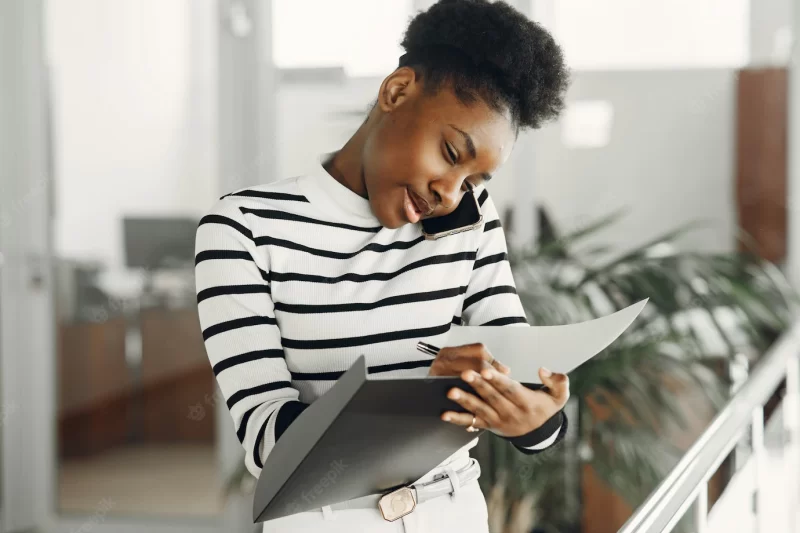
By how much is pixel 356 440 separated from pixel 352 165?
0.35m

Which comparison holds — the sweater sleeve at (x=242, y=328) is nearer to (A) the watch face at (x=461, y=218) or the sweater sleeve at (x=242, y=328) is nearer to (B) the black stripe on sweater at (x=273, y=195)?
(B) the black stripe on sweater at (x=273, y=195)

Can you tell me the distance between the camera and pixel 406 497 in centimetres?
83

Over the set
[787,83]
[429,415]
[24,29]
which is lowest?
[429,415]

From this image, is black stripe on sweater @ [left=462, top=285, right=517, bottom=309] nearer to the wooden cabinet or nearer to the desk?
the desk

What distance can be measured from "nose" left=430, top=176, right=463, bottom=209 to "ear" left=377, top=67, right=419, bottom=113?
9cm

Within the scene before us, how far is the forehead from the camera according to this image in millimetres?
771

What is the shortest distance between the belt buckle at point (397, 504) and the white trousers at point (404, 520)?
0.01 m

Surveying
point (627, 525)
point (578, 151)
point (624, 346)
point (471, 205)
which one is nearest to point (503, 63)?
point (471, 205)

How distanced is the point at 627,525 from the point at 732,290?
4.63 ft

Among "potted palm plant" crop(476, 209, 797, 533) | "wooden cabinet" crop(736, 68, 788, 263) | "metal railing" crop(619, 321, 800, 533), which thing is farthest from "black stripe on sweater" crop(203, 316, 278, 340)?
"wooden cabinet" crop(736, 68, 788, 263)

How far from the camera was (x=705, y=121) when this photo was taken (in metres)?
2.97

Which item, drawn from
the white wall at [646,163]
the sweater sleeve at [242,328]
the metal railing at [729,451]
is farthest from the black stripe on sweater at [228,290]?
the white wall at [646,163]

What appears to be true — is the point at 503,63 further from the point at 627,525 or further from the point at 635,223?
the point at 635,223

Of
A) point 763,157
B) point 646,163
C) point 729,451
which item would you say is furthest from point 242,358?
point 763,157
